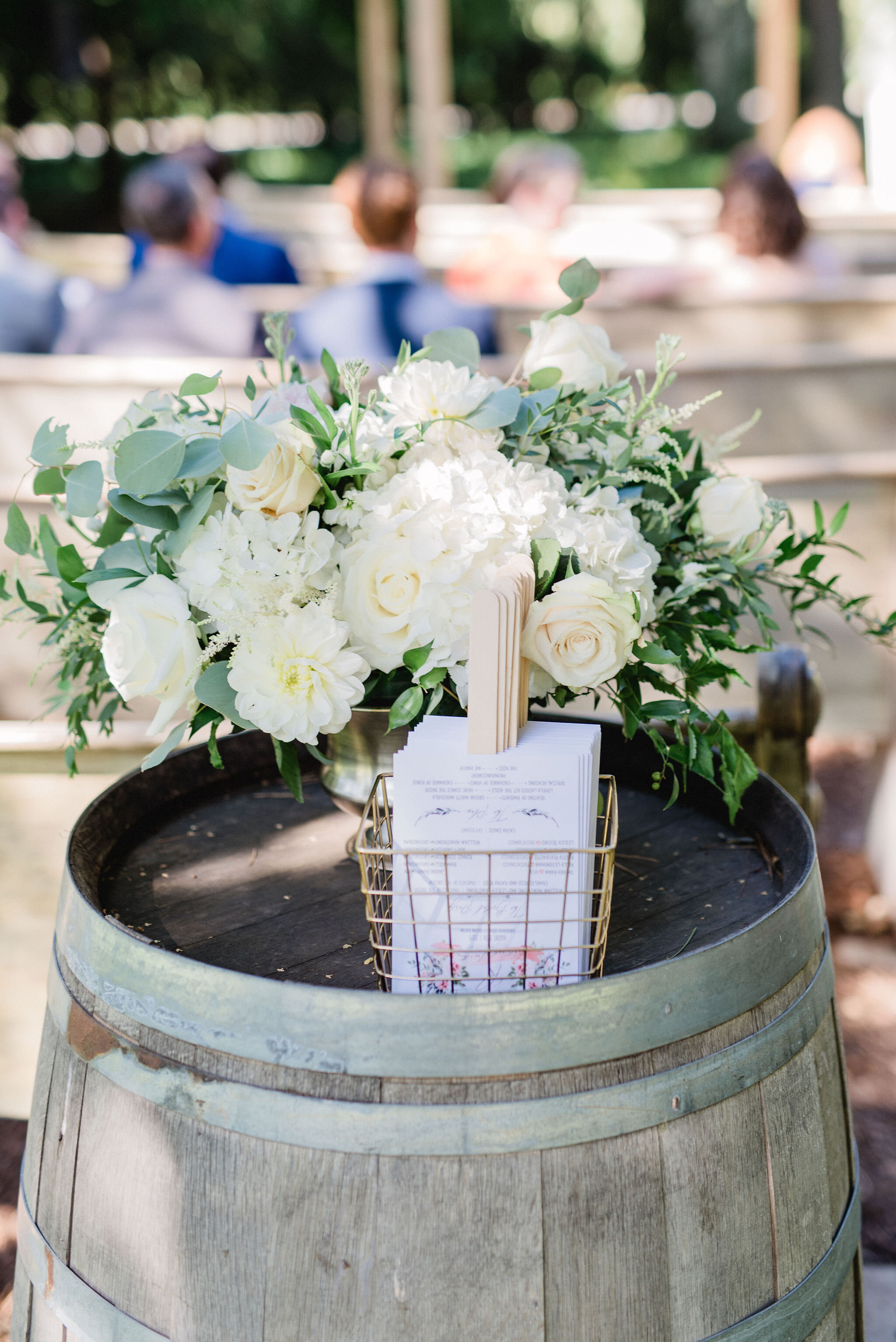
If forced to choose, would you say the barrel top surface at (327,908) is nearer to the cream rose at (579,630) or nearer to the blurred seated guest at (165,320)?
the cream rose at (579,630)

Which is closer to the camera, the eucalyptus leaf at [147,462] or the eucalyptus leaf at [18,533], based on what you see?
the eucalyptus leaf at [147,462]

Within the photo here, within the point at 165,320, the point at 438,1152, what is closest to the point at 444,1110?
the point at 438,1152

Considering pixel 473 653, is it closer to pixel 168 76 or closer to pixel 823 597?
pixel 823 597

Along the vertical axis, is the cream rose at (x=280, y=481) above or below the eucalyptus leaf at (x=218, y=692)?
above

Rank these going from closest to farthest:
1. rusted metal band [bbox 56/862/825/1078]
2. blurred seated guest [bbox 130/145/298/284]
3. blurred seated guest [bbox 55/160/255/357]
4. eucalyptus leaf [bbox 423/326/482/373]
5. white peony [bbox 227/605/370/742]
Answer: rusted metal band [bbox 56/862/825/1078]
white peony [bbox 227/605/370/742]
eucalyptus leaf [bbox 423/326/482/373]
blurred seated guest [bbox 55/160/255/357]
blurred seated guest [bbox 130/145/298/284]

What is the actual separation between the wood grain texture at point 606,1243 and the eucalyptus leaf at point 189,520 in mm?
589

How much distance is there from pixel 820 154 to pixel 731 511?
7.11 metres

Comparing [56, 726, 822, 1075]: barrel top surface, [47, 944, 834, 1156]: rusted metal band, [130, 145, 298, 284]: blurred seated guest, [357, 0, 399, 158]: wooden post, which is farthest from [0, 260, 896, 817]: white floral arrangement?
[357, 0, 399, 158]: wooden post

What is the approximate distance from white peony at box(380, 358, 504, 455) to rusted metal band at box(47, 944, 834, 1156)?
517 millimetres

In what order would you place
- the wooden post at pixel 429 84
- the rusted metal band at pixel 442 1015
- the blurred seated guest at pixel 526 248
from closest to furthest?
the rusted metal band at pixel 442 1015 < the blurred seated guest at pixel 526 248 < the wooden post at pixel 429 84

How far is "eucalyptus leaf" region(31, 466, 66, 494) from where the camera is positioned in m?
1.10

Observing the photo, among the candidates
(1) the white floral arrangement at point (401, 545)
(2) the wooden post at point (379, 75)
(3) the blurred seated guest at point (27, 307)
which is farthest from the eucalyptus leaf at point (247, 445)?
(2) the wooden post at point (379, 75)

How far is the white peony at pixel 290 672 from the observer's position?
0.93 metres

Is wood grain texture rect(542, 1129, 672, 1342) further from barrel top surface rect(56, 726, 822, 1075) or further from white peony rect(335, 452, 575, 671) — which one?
white peony rect(335, 452, 575, 671)
